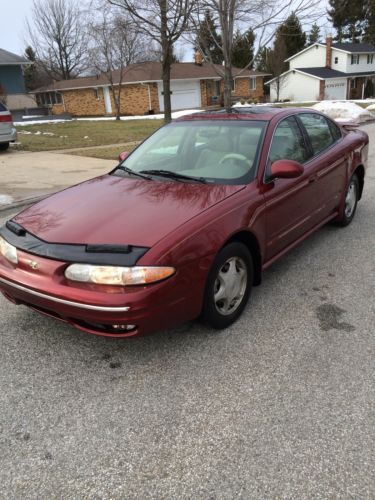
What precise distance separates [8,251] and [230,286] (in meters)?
1.56

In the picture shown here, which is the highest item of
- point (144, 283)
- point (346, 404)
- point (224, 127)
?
point (224, 127)

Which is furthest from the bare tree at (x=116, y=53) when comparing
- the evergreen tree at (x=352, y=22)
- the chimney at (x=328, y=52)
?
the evergreen tree at (x=352, y=22)

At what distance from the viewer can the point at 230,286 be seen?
10.6ft

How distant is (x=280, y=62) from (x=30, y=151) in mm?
38978

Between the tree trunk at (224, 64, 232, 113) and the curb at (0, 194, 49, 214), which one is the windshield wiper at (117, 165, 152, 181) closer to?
the curb at (0, 194, 49, 214)

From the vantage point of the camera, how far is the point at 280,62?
46000 mm

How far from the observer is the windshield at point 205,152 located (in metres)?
3.62

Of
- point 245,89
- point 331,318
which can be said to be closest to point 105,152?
point 331,318

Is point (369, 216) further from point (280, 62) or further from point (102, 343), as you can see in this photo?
point (280, 62)

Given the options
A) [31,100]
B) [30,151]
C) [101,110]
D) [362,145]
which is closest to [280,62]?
[101,110]

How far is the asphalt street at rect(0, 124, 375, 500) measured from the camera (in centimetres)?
206

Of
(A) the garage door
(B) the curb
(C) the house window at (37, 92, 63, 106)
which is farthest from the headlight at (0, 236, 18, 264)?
(C) the house window at (37, 92, 63, 106)

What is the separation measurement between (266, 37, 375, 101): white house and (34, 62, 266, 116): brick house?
5.12m

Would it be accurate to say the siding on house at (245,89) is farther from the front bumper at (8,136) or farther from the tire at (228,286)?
the tire at (228,286)
